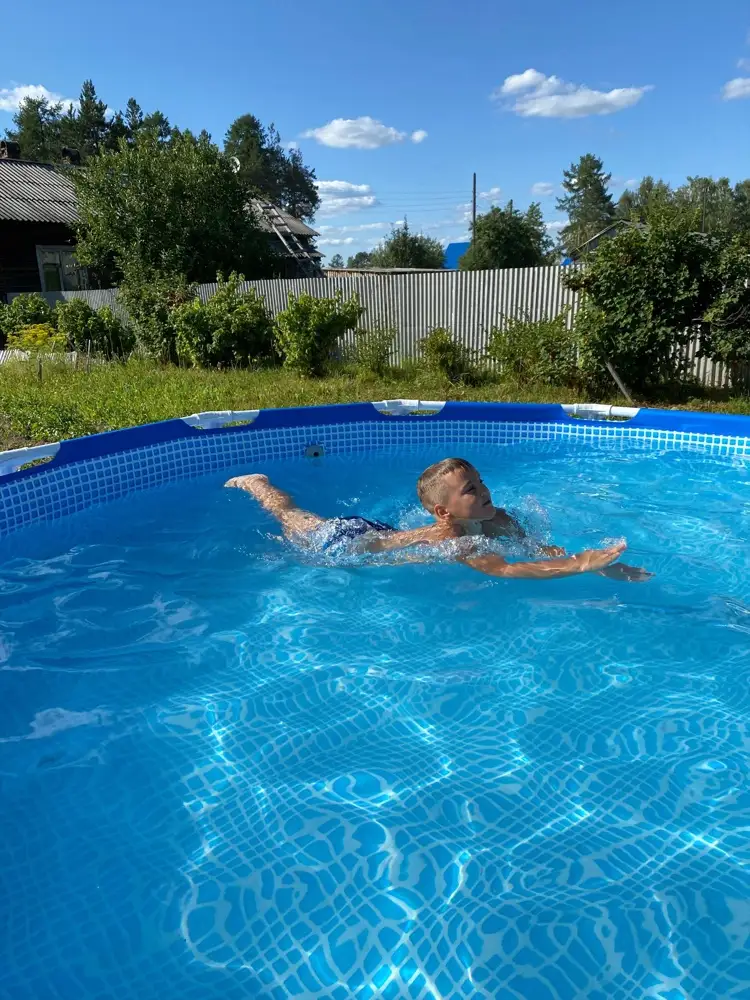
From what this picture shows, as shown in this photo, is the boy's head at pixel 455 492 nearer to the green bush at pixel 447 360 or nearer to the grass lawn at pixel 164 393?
the grass lawn at pixel 164 393

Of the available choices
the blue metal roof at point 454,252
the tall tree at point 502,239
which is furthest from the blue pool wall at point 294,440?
the blue metal roof at point 454,252

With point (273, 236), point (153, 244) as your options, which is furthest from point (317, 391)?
point (273, 236)

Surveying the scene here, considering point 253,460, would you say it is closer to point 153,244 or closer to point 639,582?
point 639,582

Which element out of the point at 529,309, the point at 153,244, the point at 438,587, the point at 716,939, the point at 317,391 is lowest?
the point at 716,939

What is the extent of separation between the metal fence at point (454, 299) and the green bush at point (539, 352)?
6.59 ft

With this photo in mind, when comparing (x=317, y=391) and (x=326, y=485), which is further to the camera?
(x=317, y=391)

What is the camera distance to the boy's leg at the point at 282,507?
4.53m

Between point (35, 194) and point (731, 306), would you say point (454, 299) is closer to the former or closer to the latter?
point (731, 306)

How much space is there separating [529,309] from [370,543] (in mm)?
9907

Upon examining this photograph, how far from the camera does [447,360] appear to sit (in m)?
10.2

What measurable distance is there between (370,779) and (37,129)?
6220cm

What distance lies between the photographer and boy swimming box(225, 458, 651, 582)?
11.7ft

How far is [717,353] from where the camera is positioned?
27.1 ft

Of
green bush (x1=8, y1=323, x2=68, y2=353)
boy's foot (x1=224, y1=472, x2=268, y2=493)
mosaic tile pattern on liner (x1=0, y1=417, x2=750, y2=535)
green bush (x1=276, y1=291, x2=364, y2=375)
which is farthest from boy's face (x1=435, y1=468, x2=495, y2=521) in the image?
green bush (x1=8, y1=323, x2=68, y2=353)
